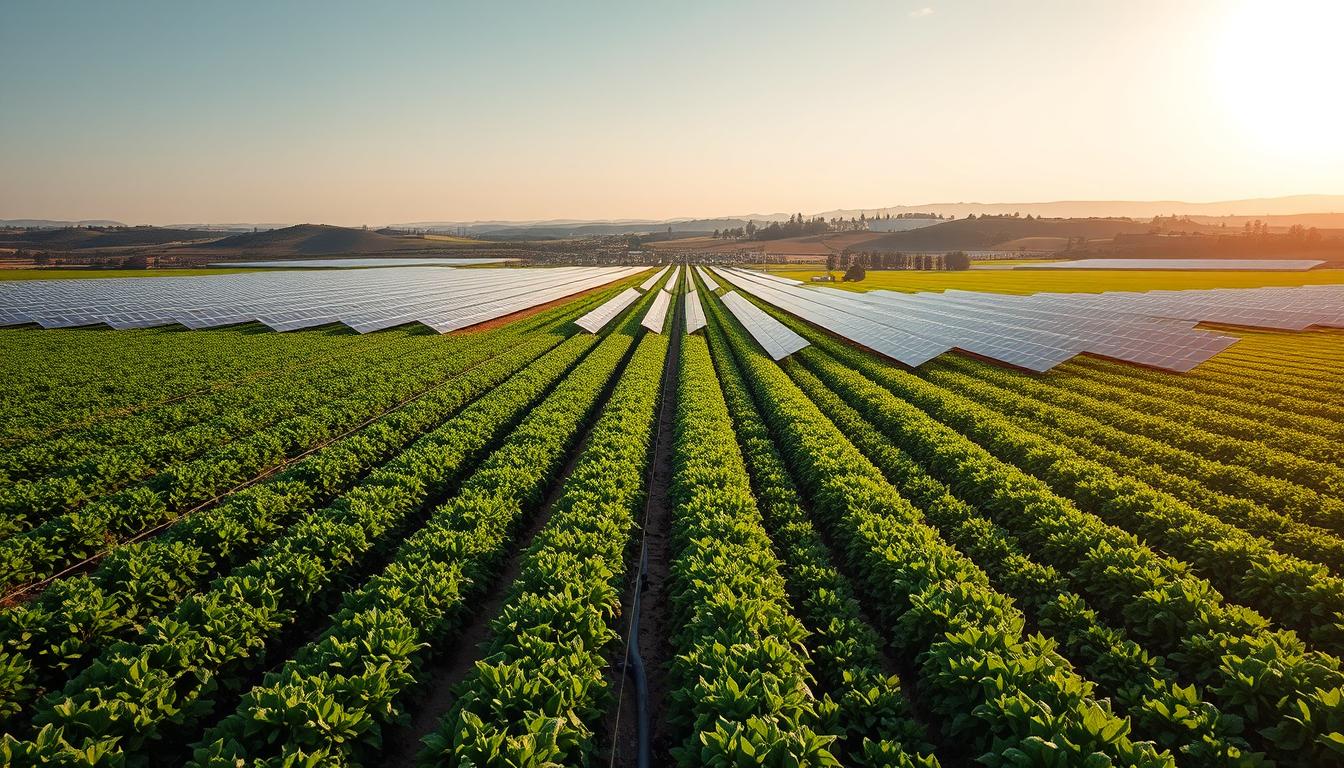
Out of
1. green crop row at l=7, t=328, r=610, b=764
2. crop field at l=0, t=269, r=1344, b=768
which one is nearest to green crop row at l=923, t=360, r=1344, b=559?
crop field at l=0, t=269, r=1344, b=768

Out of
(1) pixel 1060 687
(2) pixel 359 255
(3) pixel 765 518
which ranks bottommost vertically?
(3) pixel 765 518

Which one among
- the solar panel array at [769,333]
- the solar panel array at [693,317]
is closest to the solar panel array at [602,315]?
the solar panel array at [693,317]

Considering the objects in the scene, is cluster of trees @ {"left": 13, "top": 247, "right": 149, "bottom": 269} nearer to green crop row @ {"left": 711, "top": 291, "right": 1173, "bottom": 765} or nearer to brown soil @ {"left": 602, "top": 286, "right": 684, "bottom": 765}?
brown soil @ {"left": 602, "top": 286, "right": 684, "bottom": 765}

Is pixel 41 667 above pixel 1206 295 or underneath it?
underneath

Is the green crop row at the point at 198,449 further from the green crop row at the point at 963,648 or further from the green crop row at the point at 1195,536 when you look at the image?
the green crop row at the point at 1195,536

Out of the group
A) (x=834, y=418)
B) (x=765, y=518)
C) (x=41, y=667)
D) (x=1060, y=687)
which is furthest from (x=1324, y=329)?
(x=41, y=667)

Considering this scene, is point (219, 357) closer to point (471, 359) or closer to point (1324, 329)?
point (471, 359)

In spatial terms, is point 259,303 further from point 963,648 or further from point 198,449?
point 963,648
